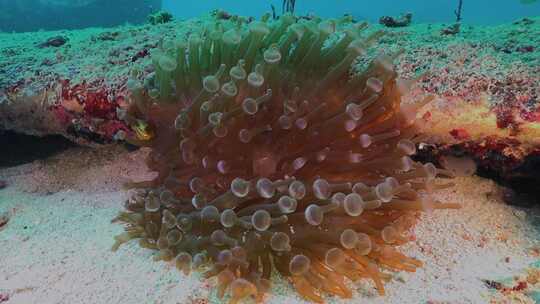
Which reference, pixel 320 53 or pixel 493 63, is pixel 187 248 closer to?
pixel 320 53

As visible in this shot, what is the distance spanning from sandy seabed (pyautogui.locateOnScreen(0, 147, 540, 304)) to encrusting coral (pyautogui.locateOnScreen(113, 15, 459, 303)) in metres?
0.10

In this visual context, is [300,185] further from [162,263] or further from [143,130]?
[143,130]

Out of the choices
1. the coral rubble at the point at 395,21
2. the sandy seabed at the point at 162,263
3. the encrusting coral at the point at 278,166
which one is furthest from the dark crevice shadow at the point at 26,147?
the coral rubble at the point at 395,21

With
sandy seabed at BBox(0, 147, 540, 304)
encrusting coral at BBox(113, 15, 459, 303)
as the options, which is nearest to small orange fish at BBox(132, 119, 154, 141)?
encrusting coral at BBox(113, 15, 459, 303)

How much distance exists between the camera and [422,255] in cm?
230

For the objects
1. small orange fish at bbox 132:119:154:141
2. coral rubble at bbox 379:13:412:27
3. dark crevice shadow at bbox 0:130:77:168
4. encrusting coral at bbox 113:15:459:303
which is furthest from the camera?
coral rubble at bbox 379:13:412:27

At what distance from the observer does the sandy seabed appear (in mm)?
2006

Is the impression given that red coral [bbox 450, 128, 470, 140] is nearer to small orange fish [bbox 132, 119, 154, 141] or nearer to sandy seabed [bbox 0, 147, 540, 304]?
sandy seabed [bbox 0, 147, 540, 304]

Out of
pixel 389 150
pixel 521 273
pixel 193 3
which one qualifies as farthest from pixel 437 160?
pixel 193 3

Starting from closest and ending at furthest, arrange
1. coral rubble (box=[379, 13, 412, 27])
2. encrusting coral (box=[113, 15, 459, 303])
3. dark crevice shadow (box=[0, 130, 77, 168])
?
encrusting coral (box=[113, 15, 459, 303]), dark crevice shadow (box=[0, 130, 77, 168]), coral rubble (box=[379, 13, 412, 27])

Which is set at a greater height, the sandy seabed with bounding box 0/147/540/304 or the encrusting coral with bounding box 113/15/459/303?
the encrusting coral with bounding box 113/15/459/303

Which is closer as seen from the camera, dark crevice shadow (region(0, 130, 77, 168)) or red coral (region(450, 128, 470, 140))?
red coral (region(450, 128, 470, 140))

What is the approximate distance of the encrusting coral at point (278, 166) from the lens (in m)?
1.94

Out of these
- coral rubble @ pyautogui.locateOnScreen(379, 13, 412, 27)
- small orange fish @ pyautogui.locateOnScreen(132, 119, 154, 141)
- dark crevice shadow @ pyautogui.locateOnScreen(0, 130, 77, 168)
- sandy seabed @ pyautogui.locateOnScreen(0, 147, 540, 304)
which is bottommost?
sandy seabed @ pyautogui.locateOnScreen(0, 147, 540, 304)
